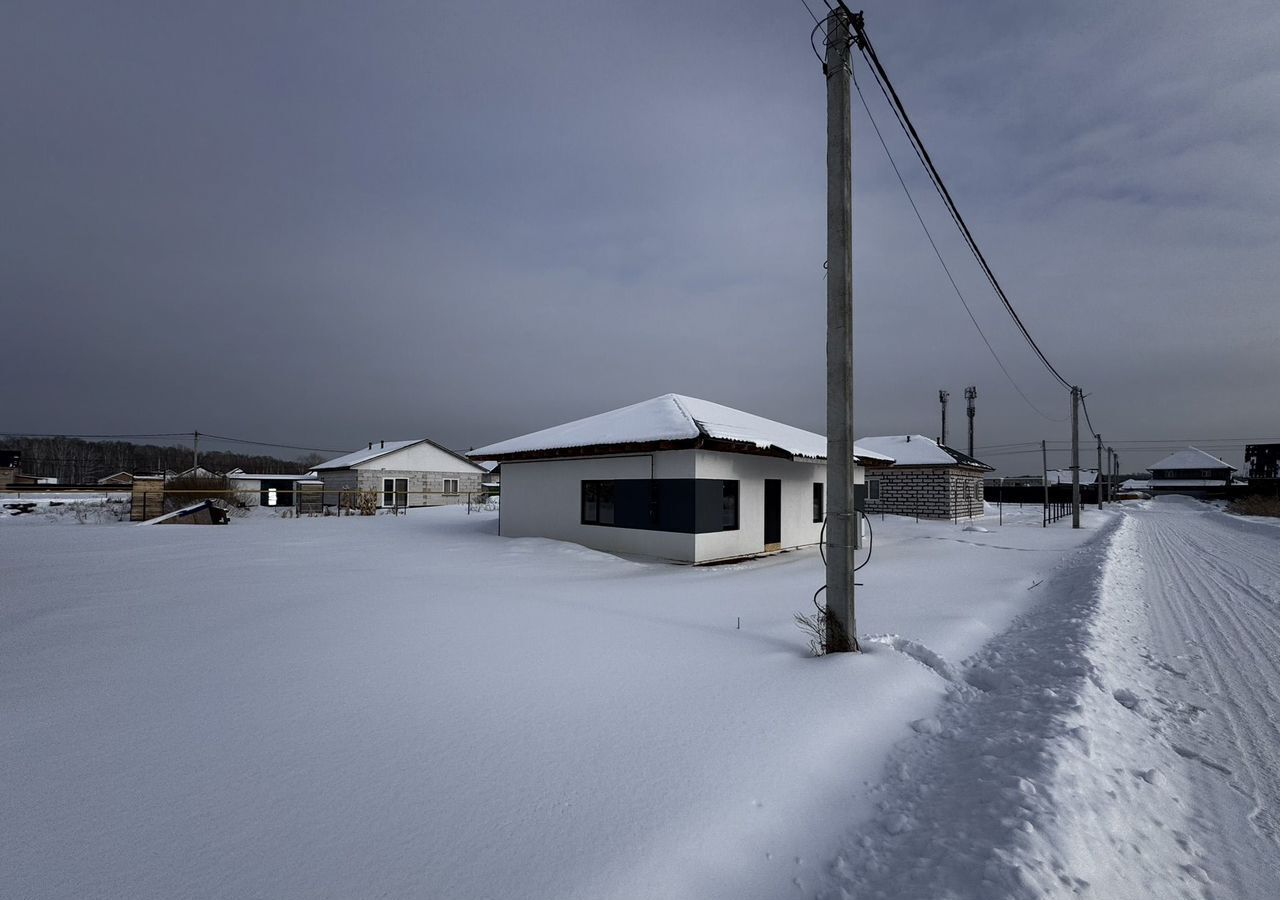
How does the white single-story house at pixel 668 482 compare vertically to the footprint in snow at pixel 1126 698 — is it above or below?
above

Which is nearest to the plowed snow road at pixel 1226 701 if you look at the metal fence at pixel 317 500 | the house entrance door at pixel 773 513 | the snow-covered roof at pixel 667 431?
the snow-covered roof at pixel 667 431

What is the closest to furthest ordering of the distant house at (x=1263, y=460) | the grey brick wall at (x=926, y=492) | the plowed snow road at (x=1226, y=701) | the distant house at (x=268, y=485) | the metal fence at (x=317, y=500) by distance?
the plowed snow road at (x=1226, y=701)
the metal fence at (x=317, y=500)
the grey brick wall at (x=926, y=492)
the distant house at (x=268, y=485)
the distant house at (x=1263, y=460)

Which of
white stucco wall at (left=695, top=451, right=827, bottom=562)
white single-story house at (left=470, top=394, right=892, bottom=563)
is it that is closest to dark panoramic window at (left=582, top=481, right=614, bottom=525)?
white single-story house at (left=470, top=394, right=892, bottom=563)

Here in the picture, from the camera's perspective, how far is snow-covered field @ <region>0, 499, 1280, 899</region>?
93.2 inches

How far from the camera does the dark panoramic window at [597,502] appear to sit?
13250 mm

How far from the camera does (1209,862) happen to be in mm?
2621

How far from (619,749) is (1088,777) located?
2679 mm

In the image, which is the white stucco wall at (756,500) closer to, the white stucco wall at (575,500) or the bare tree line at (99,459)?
the white stucco wall at (575,500)

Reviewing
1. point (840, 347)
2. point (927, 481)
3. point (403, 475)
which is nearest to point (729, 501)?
point (840, 347)

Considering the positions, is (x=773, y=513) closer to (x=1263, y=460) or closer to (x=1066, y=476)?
(x=1263, y=460)

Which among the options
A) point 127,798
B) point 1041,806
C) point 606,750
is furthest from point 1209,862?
point 127,798

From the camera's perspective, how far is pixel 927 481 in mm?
26312

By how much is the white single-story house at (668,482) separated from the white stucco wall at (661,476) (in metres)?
0.03

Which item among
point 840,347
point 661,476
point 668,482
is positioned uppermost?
point 840,347
